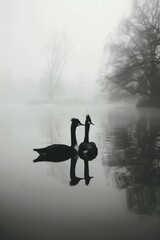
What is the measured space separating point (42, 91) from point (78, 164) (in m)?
14.9

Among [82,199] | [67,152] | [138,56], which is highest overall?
[138,56]

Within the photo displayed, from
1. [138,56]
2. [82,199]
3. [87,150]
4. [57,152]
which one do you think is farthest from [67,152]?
[138,56]

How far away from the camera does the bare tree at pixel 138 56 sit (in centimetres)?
1013

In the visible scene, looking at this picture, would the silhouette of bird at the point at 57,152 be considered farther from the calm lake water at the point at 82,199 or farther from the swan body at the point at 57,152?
the calm lake water at the point at 82,199

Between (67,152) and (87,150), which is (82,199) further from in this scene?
(87,150)

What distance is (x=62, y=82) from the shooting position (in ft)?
56.4

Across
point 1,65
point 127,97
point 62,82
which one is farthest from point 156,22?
point 1,65

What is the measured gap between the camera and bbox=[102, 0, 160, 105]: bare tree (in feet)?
33.2

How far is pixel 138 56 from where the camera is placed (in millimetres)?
10430

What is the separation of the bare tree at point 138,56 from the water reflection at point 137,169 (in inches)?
261

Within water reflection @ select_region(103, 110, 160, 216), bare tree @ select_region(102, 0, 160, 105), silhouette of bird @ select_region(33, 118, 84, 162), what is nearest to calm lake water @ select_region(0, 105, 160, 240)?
water reflection @ select_region(103, 110, 160, 216)

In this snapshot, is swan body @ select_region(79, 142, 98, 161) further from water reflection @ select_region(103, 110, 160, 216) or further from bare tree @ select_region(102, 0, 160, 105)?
bare tree @ select_region(102, 0, 160, 105)

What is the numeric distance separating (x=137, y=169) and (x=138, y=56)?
860 cm

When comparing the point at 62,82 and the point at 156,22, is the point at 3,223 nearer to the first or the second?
the point at 156,22
